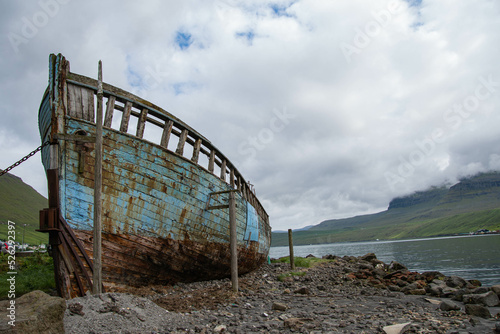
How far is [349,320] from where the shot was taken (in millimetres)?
7109

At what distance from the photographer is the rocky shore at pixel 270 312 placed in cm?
629

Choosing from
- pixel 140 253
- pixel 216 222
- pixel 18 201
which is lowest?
pixel 140 253

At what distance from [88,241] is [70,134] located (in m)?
2.71

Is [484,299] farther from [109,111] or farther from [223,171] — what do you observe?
[109,111]

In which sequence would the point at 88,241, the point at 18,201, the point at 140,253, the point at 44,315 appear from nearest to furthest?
the point at 44,315 < the point at 88,241 < the point at 140,253 < the point at 18,201

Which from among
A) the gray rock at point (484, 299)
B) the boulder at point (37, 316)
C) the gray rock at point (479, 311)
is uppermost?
the boulder at point (37, 316)

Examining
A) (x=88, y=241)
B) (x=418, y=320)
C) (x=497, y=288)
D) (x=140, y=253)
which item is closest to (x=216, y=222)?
(x=140, y=253)

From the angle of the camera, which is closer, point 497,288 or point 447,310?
point 447,310

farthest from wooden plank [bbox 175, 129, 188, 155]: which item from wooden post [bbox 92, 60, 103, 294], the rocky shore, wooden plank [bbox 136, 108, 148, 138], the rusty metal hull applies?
the rocky shore

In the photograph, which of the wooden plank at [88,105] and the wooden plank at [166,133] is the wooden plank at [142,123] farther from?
the wooden plank at [88,105]

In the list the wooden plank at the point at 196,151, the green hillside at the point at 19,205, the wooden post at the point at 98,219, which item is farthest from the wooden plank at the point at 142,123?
the green hillside at the point at 19,205

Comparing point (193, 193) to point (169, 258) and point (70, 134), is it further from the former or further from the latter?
point (70, 134)

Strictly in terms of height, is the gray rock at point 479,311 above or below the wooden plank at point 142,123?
below

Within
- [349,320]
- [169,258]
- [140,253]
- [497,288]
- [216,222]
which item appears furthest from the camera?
[216,222]
